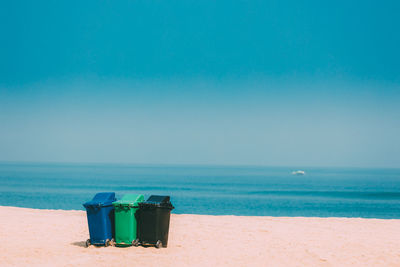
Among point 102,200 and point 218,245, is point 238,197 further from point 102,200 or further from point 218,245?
point 102,200

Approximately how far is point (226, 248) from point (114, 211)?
2.89 meters

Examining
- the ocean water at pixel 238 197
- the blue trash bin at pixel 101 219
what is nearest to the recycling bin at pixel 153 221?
the blue trash bin at pixel 101 219

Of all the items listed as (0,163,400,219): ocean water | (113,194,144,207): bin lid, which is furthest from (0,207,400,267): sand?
(0,163,400,219): ocean water

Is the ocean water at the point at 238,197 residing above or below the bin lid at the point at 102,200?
below

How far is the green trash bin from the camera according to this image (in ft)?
33.4

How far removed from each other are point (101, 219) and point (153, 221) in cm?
119

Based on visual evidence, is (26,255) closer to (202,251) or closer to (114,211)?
(114,211)

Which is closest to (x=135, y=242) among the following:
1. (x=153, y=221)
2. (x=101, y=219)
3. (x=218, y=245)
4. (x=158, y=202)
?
(x=153, y=221)

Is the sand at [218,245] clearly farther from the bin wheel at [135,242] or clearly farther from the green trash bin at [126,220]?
the green trash bin at [126,220]

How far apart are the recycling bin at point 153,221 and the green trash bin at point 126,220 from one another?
0.14 meters

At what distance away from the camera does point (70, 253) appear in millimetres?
10047

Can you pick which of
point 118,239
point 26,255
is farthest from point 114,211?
point 26,255

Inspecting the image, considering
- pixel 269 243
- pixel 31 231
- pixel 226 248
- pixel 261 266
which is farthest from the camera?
pixel 31 231

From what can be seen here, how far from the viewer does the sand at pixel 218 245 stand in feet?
31.3
